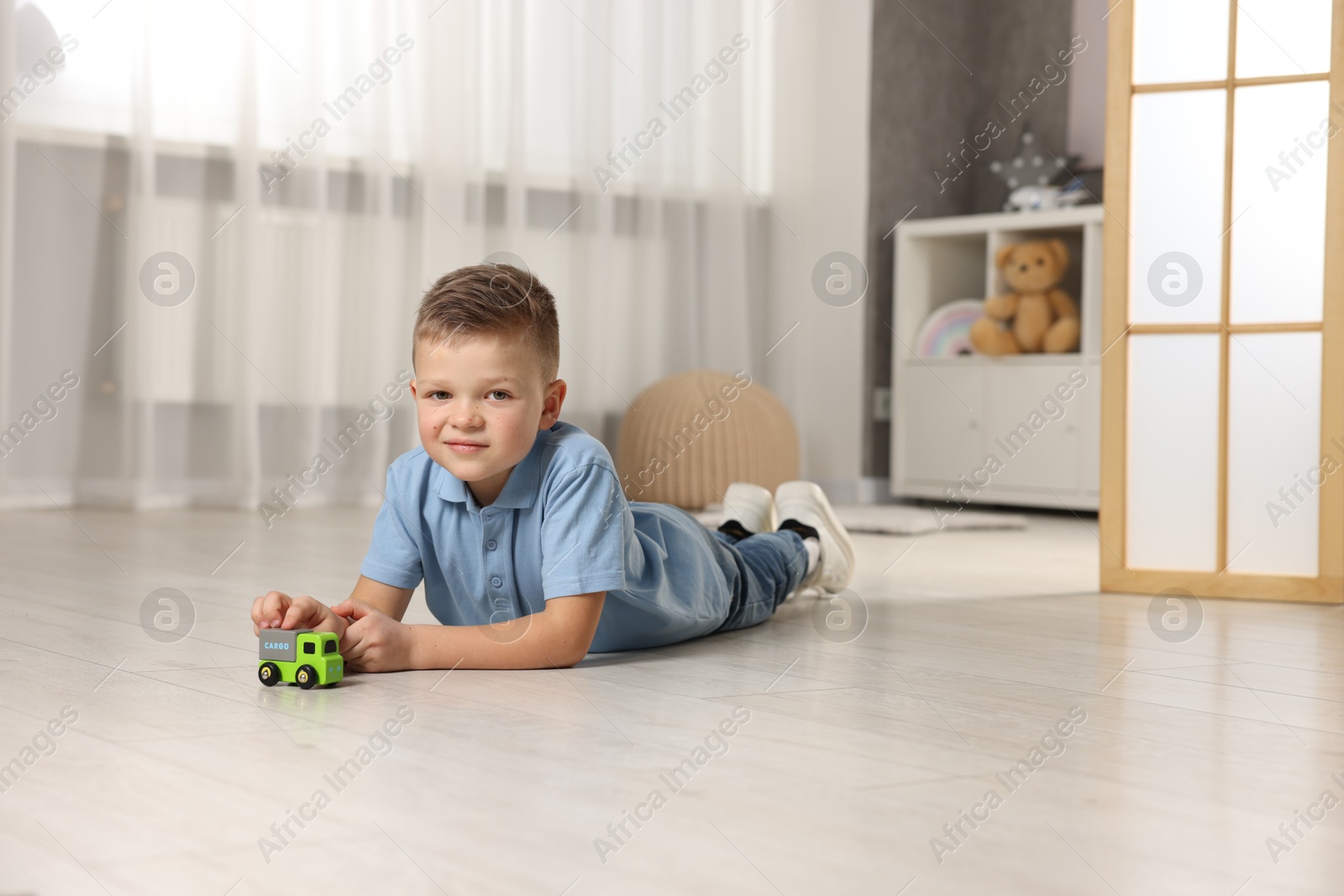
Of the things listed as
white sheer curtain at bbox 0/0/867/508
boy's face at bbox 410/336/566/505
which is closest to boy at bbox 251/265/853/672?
boy's face at bbox 410/336/566/505

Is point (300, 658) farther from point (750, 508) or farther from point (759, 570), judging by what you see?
point (750, 508)

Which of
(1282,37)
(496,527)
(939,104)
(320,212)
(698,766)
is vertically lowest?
(698,766)

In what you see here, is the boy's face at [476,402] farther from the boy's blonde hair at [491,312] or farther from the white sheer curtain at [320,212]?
the white sheer curtain at [320,212]

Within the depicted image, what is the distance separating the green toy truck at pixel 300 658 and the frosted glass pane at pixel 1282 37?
1.50m

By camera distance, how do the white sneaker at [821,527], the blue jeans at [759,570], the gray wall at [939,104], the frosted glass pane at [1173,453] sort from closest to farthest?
the blue jeans at [759,570] → the white sneaker at [821,527] → the frosted glass pane at [1173,453] → the gray wall at [939,104]

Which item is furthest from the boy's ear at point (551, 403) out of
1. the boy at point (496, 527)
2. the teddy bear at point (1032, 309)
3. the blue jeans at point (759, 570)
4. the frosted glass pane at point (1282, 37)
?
the teddy bear at point (1032, 309)

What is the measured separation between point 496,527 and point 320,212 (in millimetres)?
2163

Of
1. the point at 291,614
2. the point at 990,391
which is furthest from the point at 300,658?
the point at 990,391

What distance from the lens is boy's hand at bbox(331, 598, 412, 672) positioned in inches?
47.3

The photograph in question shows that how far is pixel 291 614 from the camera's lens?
1.17 m

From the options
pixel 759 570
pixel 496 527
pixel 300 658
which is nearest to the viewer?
pixel 300 658

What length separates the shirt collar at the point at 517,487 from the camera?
1249 millimetres

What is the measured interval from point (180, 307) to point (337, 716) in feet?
7.49

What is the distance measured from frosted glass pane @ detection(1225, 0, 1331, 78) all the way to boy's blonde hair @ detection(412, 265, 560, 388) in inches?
48.3
